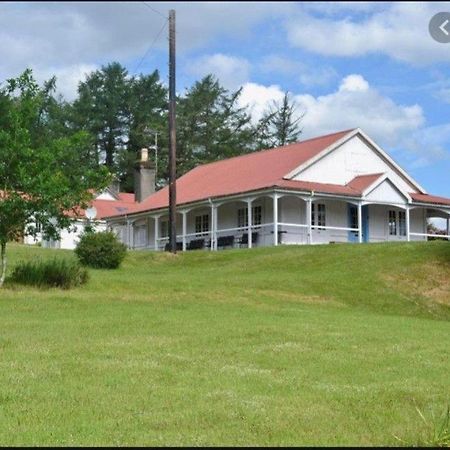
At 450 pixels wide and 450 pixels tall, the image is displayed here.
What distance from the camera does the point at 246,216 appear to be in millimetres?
38594

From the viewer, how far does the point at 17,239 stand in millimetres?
20312

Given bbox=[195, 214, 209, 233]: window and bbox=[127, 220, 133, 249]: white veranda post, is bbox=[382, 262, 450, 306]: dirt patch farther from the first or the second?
bbox=[127, 220, 133, 249]: white veranda post

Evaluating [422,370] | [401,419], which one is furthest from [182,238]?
[401,419]

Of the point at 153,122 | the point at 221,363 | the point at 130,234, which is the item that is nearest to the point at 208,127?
the point at 153,122

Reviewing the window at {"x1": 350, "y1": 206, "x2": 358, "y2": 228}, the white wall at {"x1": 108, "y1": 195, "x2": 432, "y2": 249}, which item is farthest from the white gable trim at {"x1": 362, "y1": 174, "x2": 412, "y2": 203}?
the window at {"x1": 350, "y1": 206, "x2": 358, "y2": 228}

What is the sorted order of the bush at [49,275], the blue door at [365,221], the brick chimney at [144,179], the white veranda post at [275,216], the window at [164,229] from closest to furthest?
the bush at [49,275], the white veranda post at [275,216], the blue door at [365,221], the window at [164,229], the brick chimney at [144,179]

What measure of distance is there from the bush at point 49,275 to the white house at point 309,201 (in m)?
14.6

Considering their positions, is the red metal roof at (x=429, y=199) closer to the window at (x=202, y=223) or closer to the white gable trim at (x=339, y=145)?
the white gable trim at (x=339, y=145)

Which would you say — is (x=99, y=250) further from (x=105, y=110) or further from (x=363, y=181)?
(x=105, y=110)

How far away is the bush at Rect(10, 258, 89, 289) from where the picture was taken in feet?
66.3

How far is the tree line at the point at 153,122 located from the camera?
231 ft

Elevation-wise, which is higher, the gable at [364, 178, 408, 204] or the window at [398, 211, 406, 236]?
the gable at [364, 178, 408, 204]

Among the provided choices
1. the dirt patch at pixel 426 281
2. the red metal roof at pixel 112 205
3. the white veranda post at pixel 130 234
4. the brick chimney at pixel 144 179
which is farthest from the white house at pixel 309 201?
the red metal roof at pixel 112 205

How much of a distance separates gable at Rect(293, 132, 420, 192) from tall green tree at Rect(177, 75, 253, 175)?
1196 inches
